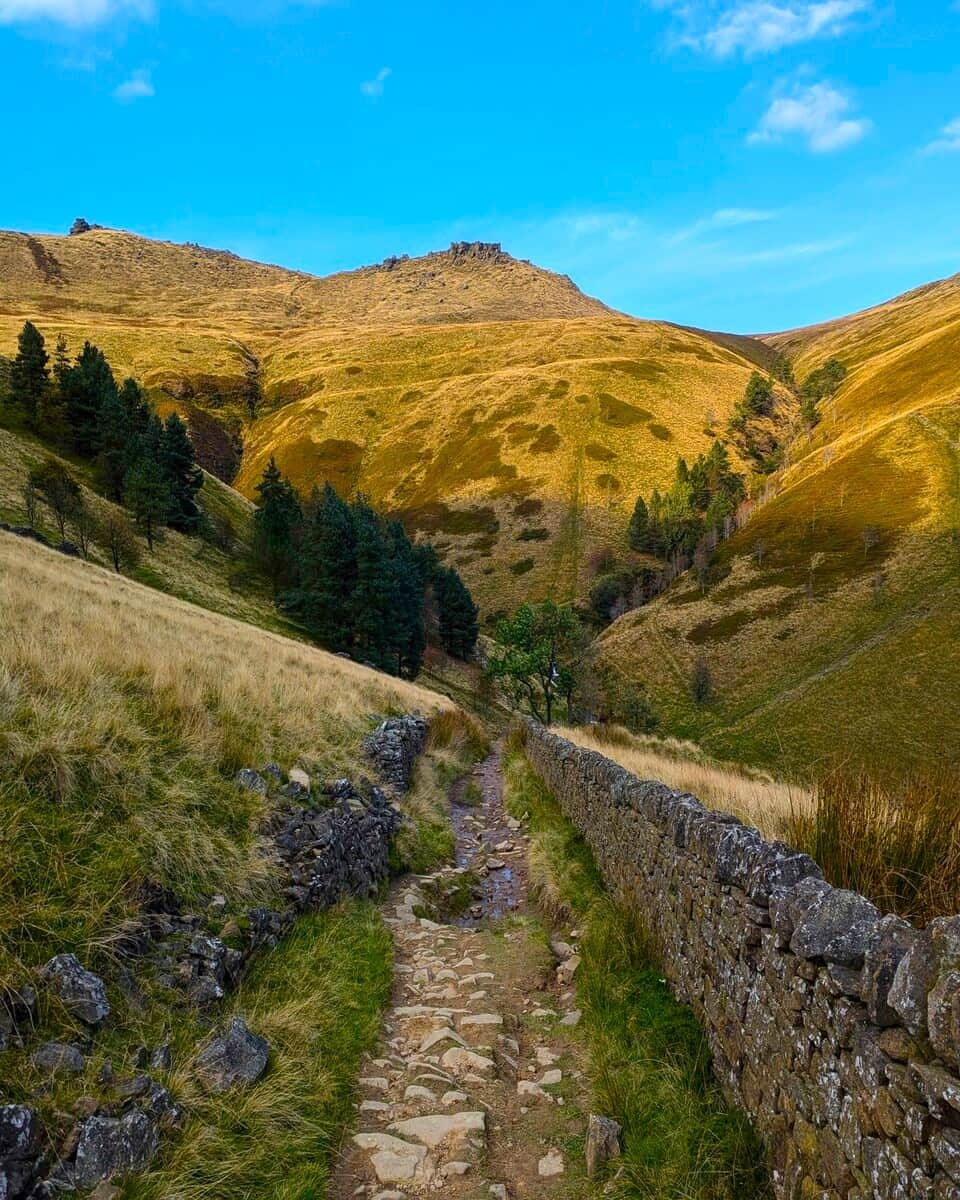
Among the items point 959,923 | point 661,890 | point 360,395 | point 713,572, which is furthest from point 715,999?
point 360,395

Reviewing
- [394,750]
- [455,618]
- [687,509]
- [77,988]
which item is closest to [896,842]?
[77,988]

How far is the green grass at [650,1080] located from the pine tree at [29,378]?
73.0 meters

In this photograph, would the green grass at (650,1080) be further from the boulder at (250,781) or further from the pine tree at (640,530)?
the pine tree at (640,530)

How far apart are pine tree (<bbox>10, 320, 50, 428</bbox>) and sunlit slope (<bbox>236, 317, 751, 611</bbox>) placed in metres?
56.6

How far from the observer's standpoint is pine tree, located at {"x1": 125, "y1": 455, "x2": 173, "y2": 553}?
1997 inches

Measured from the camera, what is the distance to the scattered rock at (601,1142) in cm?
434

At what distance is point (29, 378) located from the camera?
2469 inches

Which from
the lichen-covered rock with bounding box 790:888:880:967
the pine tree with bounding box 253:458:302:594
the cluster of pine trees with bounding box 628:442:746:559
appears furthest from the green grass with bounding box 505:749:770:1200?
the cluster of pine trees with bounding box 628:442:746:559

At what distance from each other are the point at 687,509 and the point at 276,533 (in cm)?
6468

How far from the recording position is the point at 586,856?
10.8m

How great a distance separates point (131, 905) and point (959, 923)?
580 centimetres

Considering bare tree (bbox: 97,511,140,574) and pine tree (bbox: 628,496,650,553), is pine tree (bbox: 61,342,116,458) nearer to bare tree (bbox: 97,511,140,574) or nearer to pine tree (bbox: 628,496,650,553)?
bare tree (bbox: 97,511,140,574)

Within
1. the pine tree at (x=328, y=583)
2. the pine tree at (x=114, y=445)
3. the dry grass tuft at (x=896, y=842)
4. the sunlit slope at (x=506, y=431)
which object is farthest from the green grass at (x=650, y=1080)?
the sunlit slope at (x=506, y=431)

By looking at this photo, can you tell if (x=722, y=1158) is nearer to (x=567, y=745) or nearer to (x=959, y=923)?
(x=959, y=923)
